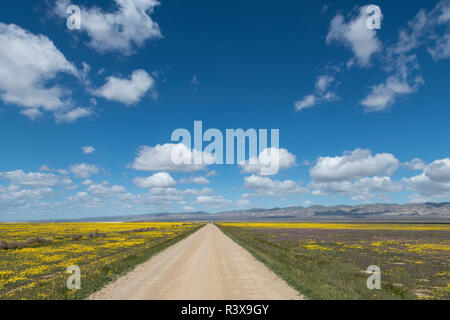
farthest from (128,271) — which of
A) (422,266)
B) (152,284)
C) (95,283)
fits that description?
(422,266)

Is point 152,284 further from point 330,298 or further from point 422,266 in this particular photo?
point 422,266

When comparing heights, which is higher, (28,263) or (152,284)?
(152,284)

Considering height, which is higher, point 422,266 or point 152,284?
point 152,284
